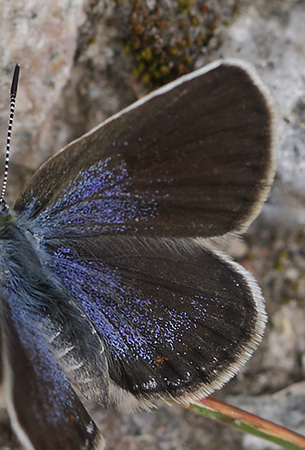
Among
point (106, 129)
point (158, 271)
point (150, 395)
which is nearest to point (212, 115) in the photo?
point (106, 129)

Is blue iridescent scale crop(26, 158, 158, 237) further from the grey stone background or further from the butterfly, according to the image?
the grey stone background

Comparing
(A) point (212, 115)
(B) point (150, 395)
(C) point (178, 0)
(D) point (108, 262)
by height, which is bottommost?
(B) point (150, 395)

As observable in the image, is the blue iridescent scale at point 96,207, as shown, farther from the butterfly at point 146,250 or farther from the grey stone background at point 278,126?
the grey stone background at point 278,126

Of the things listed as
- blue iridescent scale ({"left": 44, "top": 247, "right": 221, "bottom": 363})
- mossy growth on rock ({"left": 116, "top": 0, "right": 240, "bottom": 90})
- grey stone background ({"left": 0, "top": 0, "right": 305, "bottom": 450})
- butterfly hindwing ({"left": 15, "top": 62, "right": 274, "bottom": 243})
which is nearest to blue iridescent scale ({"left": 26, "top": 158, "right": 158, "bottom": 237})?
butterfly hindwing ({"left": 15, "top": 62, "right": 274, "bottom": 243})

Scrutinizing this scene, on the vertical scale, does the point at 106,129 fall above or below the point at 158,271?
above

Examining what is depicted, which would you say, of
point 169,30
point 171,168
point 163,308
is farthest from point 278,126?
point 163,308

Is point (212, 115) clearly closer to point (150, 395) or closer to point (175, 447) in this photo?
point (150, 395)
